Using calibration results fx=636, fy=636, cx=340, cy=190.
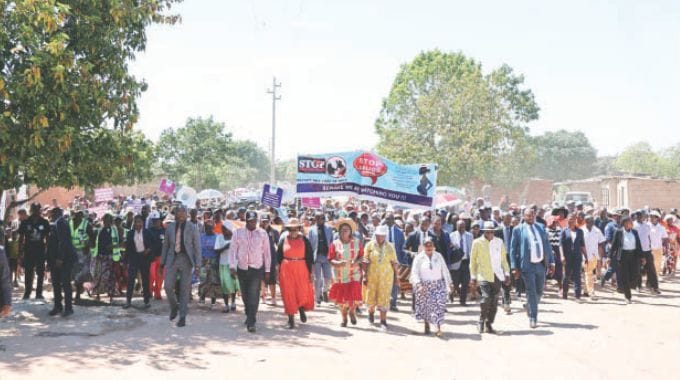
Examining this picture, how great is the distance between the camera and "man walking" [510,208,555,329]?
32.8 feet

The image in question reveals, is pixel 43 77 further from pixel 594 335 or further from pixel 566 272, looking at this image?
pixel 566 272

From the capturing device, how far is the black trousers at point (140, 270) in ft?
37.5

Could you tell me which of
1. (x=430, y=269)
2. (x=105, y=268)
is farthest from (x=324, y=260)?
(x=105, y=268)

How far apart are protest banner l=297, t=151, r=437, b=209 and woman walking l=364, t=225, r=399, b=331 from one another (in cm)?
482

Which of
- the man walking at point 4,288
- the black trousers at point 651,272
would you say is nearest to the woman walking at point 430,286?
the man walking at point 4,288

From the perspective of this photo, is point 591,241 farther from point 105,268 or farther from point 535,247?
point 105,268

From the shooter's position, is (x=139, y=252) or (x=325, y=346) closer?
(x=325, y=346)

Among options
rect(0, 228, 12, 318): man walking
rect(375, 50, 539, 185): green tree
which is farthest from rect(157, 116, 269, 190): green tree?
rect(0, 228, 12, 318): man walking

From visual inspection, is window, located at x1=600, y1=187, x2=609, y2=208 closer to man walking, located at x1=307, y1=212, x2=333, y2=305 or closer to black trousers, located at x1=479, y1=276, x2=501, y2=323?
man walking, located at x1=307, y1=212, x2=333, y2=305

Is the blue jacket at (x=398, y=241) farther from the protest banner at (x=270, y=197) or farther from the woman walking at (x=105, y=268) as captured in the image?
the protest banner at (x=270, y=197)

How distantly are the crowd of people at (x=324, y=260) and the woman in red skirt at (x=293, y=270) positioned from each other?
16 millimetres

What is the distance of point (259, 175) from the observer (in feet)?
462

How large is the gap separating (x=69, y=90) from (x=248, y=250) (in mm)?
3755

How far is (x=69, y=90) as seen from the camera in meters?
9.88
